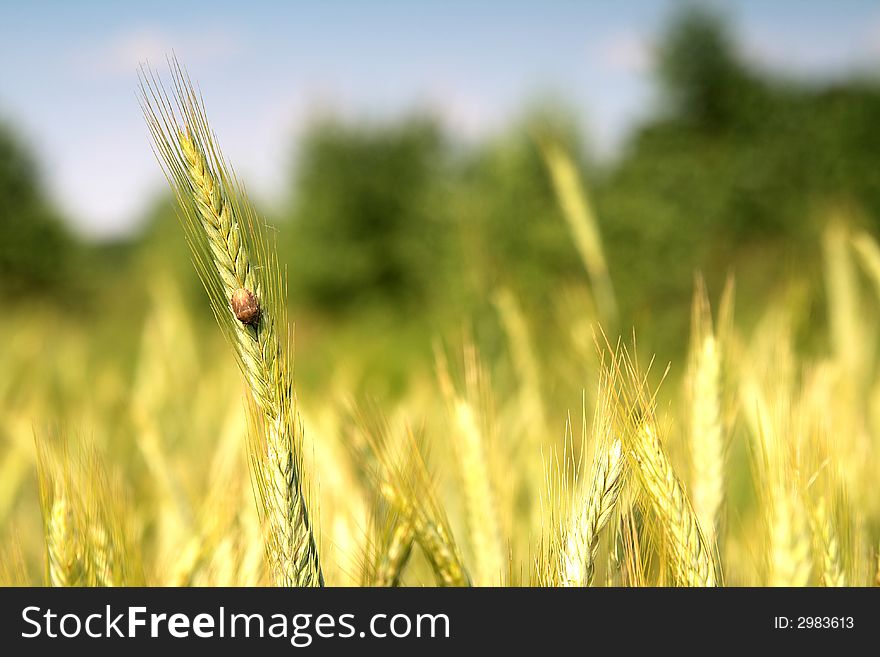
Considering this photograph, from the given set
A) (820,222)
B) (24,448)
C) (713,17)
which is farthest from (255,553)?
(713,17)

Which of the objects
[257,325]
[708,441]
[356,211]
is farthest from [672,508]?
[356,211]

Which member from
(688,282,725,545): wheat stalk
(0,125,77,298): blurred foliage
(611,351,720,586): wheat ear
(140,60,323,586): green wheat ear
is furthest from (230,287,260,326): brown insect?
(0,125,77,298): blurred foliage

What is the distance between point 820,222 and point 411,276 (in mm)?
14121

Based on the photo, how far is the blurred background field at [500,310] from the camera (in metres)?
1.00

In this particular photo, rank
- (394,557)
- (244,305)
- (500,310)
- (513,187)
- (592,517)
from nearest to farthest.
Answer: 1. (244,305)
2. (592,517)
3. (394,557)
4. (500,310)
5. (513,187)

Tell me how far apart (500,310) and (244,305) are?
3.55ft

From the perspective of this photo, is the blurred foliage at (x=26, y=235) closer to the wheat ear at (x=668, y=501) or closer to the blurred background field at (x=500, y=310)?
the blurred background field at (x=500, y=310)

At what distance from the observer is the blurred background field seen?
100 centimetres

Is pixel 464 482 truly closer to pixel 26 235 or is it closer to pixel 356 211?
pixel 356 211

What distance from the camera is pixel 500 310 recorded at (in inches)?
62.6

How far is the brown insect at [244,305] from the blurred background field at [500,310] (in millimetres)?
214

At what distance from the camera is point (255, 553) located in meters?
0.92

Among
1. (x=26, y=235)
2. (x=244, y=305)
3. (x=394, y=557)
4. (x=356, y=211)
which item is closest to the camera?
A: (x=244, y=305)

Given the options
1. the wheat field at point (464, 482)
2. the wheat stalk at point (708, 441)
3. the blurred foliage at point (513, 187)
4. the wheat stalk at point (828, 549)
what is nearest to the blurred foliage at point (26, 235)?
the blurred foliage at point (513, 187)
